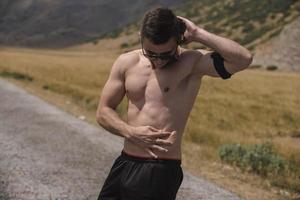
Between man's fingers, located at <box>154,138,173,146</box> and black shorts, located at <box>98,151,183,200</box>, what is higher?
man's fingers, located at <box>154,138,173,146</box>

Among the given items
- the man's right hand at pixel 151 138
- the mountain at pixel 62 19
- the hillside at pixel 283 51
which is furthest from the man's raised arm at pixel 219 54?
the mountain at pixel 62 19

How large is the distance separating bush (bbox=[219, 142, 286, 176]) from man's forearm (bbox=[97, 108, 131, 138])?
724 centimetres

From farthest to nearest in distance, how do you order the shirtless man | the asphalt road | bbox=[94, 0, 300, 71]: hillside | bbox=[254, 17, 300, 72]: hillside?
bbox=[94, 0, 300, 71]: hillside
bbox=[254, 17, 300, 72]: hillside
the asphalt road
the shirtless man

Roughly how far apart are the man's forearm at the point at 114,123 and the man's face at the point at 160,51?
22.0 inches


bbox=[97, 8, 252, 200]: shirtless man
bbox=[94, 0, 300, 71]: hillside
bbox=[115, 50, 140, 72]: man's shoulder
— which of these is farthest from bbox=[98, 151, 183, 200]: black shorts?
bbox=[94, 0, 300, 71]: hillside

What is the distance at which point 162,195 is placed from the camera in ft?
15.6

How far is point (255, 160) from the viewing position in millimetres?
12062

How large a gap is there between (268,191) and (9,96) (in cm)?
1326

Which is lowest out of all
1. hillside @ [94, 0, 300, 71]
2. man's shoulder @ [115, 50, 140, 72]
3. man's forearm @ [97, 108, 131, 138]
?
hillside @ [94, 0, 300, 71]

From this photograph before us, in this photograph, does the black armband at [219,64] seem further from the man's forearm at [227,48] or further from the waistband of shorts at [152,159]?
the waistband of shorts at [152,159]

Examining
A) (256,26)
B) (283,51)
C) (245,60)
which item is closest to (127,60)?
(245,60)

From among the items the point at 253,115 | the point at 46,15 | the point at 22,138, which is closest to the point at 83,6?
the point at 46,15

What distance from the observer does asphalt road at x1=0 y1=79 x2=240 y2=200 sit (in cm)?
860

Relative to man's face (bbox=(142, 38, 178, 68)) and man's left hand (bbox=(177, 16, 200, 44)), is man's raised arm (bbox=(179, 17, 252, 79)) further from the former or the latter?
man's face (bbox=(142, 38, 178, 68))
